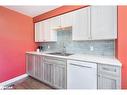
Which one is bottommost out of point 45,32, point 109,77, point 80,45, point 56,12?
point 109,77

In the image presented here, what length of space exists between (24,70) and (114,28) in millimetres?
3168

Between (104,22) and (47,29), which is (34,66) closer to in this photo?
(47,29)

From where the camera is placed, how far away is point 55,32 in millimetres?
3443

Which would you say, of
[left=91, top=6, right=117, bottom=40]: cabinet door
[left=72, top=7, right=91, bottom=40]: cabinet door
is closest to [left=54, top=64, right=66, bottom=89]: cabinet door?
[left=72, top=7, right=91, bottom=40]: cabinet door

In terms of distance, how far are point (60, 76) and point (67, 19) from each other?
1476 mm

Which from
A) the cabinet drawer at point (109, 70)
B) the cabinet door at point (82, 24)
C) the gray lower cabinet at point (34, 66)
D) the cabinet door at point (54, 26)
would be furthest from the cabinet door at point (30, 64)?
the cabinet drawer at point (109, 70)

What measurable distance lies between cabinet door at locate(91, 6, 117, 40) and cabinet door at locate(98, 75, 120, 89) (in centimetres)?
74

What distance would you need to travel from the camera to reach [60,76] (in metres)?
2.46

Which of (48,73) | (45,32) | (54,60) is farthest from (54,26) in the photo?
(48,73)

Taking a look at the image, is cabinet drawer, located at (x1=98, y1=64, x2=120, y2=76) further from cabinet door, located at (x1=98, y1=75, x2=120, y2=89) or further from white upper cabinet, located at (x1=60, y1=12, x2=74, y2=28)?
white upper cabinet, located at (x1=60, y1=12, x2=74, y2=28)

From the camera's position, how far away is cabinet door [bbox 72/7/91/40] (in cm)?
231
